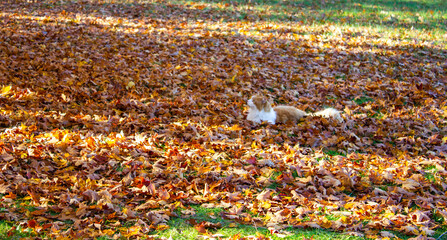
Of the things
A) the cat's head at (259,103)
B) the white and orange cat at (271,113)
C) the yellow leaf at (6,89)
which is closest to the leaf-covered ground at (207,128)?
the yellow leaf at (6,89)

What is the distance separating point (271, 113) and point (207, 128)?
1.29 metres

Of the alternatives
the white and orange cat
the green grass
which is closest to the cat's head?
the white and orange cat

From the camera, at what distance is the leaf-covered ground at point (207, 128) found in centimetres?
414

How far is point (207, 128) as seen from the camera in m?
6.32

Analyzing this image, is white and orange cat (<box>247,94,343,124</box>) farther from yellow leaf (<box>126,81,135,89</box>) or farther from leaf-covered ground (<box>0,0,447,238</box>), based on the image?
yellow leaf (<box>126,81,135,89</box>)

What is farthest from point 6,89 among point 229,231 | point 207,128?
point 229,231

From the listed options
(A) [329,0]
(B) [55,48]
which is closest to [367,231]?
Result: (B) [55,48]

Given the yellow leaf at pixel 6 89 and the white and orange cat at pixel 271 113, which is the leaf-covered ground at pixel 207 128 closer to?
the yellow leaf at pixel 6 89

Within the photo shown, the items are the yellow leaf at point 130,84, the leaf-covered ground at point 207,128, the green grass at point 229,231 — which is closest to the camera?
the green grass at point 229,231

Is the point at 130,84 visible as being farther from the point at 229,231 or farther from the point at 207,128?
the point at 229,231

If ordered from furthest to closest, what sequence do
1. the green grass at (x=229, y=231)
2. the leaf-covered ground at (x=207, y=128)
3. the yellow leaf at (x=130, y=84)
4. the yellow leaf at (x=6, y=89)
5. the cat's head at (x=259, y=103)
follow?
the yellow leaf at (x=130, y=84), the yellow leaf at (x=6, y=89), the cat's head at (x=259, y=103), the leaf-covered ground at (x=207, y=128), the green grass at (x=229, y=231)

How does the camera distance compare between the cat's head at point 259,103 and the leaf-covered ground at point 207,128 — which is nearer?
the leaf-covered ground at point 207,128

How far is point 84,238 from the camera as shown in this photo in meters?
3.54

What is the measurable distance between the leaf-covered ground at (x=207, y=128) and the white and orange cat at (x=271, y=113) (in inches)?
7.8
